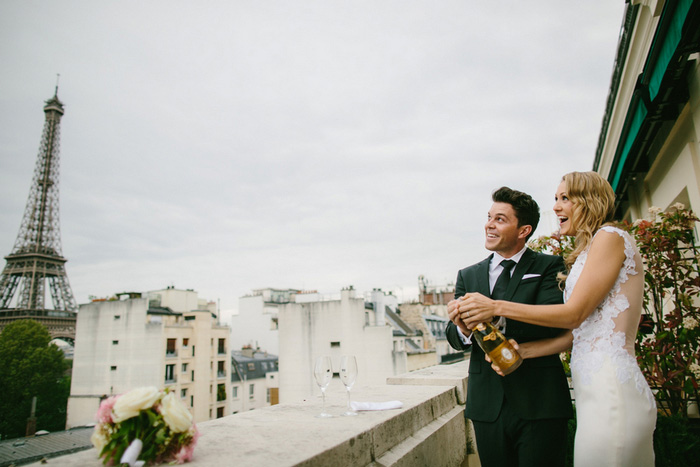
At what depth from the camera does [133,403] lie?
130 cm

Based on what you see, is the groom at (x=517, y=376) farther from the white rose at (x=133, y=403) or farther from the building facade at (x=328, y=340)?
the building facade at (x=328, y=340)

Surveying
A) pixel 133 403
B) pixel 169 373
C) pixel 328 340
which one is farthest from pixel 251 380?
pixel 133 403

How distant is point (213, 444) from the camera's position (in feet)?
5.46

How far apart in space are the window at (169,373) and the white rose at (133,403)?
3322cm

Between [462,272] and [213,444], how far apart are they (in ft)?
5.14

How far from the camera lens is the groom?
1941 mm

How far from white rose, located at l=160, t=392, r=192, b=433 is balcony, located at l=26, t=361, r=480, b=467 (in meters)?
0.17

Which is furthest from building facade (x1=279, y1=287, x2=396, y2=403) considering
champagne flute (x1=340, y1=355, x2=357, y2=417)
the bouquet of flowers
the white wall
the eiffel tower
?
the eiffel tower

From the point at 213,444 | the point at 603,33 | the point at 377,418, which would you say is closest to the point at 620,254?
the point at 377,418

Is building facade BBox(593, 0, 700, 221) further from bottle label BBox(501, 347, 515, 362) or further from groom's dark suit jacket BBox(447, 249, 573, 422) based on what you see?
bottle label BBox(501, 347, 515, 362)

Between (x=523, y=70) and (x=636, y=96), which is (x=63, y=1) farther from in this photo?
(x=636, y=96)

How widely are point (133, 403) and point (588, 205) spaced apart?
2.13 metres

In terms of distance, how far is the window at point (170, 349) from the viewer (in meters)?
30.8

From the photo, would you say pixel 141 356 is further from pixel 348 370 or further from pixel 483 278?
pixel 483 278
